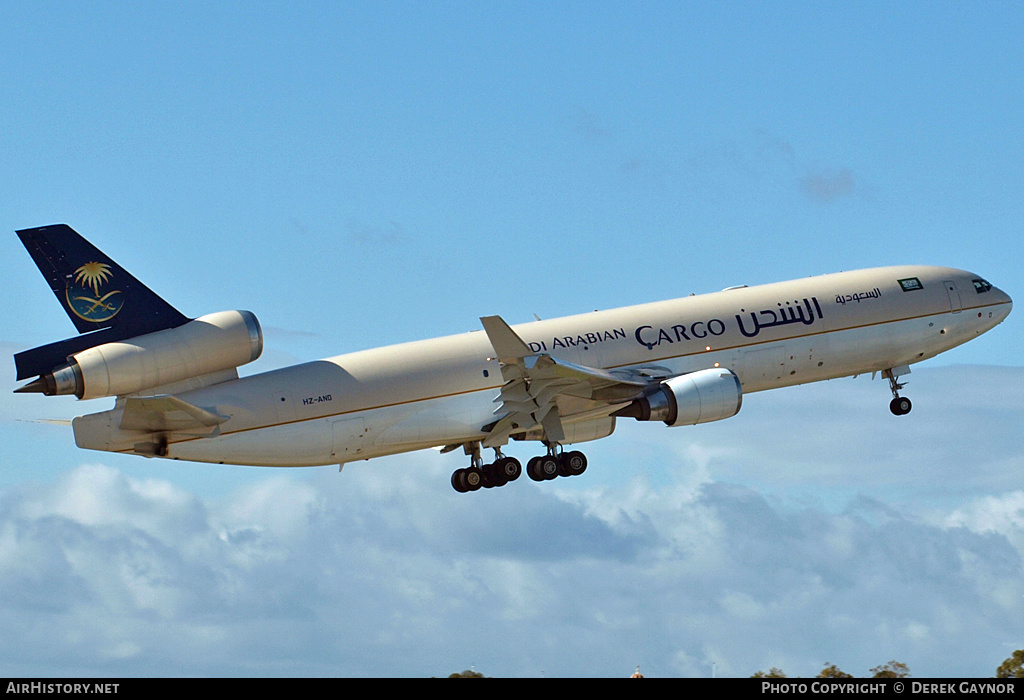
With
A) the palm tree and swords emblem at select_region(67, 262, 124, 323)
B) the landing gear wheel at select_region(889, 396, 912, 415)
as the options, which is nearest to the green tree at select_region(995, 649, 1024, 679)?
the landing gear wheel at select_region(889, 396, 912, 415)

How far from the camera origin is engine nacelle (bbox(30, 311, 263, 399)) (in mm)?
35500

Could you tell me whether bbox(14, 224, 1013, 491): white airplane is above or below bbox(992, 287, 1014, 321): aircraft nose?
below

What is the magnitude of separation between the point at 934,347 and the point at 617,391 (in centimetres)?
1273

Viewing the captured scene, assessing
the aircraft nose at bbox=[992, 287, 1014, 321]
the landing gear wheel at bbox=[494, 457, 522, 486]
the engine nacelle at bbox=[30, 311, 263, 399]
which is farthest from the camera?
the aircraft nose at bbox=[992, 287, 1014, 321]

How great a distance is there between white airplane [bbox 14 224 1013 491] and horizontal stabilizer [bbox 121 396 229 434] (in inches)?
2.3

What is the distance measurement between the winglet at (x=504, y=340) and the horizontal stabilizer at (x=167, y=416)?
8034mm

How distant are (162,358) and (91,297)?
2774mm

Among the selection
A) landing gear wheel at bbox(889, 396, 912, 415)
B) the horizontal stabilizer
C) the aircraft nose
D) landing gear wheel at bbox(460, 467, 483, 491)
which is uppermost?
the aircraft nose

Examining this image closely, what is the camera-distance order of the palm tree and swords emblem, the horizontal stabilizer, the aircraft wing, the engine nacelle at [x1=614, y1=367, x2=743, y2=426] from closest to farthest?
1. the horizontal stabilizer
2. the palm tree and swords emblem
3. the aircraft wing
4. the engine nacelle at [x1=614, y1=367, x2=743, y2=426]

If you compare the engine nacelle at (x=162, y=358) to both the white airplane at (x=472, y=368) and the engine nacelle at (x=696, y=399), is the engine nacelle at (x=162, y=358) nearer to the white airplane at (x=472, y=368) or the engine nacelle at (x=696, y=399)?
the white airplane at (x=472, y=368)

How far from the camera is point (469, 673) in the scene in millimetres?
30938

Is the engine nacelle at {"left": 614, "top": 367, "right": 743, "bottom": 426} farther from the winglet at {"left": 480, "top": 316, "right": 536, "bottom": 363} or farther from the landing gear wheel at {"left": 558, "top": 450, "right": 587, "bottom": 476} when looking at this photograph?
the winglet at {"left": 480, "top": 316, "right": 536, "bottom": 363}
